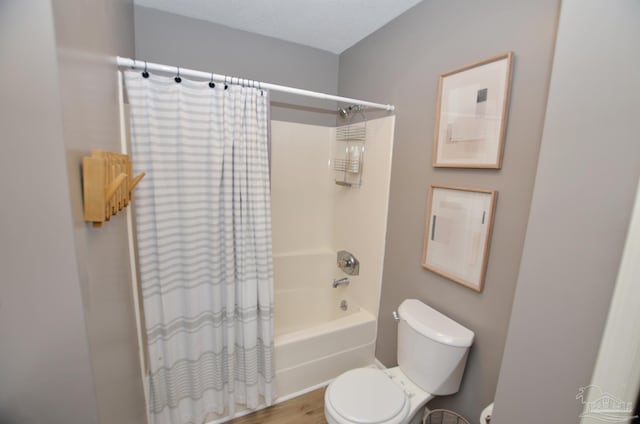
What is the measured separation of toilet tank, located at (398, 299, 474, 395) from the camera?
4.21 ft

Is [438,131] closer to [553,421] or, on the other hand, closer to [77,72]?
[553,421]

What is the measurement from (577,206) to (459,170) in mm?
754

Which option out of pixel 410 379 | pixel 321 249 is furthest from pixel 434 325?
pixel 321 249

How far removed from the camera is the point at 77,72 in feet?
2.20

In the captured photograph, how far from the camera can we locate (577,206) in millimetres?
657

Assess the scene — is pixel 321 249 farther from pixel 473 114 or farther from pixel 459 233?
pixel 473 114

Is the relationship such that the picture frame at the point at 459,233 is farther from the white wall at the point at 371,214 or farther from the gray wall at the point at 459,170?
the white wall at the point at 371,214

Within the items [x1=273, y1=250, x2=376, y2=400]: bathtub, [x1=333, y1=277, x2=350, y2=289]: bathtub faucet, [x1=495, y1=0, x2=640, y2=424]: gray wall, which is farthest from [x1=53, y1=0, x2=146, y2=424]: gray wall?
[x1=333, y1=277, x2=350, y2=289]: bathtub faucet

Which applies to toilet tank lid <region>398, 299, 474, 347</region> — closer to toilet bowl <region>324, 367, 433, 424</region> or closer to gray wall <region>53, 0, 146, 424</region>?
toilet bowl <region>324, 367, 433, 424</region>

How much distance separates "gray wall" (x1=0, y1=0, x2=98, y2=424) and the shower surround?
120 centimetres

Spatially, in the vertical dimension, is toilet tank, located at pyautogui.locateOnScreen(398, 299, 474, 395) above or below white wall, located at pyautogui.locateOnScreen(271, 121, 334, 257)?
below

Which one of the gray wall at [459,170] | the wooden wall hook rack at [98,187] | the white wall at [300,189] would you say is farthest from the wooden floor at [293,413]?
the wooden wall hook rack at [98,187]

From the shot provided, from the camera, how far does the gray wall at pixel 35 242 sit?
528mm

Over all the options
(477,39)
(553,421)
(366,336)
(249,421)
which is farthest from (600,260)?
(249,421)
